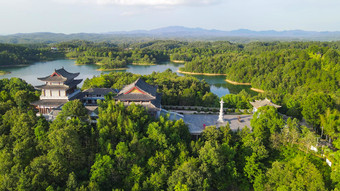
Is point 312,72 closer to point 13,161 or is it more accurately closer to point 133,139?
point 133,139

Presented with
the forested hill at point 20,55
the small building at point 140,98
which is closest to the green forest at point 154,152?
the small building at point 140,98

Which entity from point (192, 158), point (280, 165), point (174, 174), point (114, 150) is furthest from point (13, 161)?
point (280, 165)

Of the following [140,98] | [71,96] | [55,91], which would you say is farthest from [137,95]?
[55,91]

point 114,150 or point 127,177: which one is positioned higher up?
point 114,150

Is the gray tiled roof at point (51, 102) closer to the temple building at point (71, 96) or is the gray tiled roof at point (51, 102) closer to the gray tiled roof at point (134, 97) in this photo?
the temple building at point (71, 96)

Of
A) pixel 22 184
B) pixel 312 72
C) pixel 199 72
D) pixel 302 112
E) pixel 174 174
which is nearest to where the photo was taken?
pixel 22 184

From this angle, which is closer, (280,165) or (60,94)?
(280,165)
